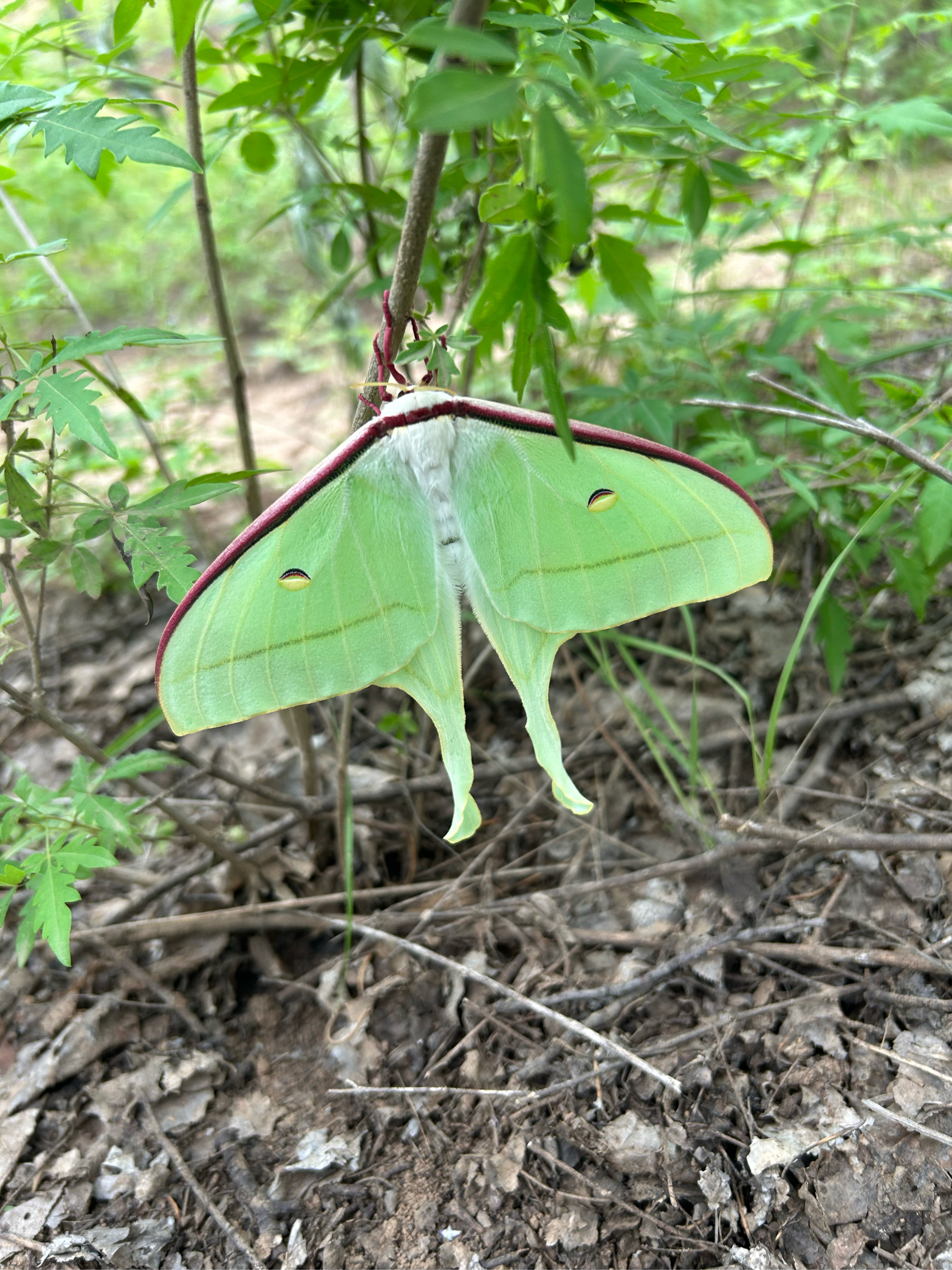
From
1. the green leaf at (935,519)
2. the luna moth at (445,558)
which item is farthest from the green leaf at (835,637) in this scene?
the luna moth at (445,558)

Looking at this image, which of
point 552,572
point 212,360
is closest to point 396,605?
point 552,572

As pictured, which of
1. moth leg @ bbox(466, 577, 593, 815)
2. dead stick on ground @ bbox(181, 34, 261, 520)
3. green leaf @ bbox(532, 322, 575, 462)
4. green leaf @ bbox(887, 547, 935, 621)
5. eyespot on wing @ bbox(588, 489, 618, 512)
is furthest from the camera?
green leaf @ bbox(887, 547, 935, 621)

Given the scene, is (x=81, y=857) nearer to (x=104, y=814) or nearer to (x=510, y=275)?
(x=104, y=814)

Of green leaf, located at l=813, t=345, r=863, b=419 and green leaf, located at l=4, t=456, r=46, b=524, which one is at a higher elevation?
green leaf, located at l=4, t=456, r=46, b=524

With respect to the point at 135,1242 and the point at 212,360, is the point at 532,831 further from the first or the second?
Answer: the point at 212,360

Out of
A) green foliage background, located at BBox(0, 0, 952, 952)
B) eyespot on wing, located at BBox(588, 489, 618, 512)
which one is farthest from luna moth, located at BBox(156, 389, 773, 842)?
green foliage background, located at BBox(0, 0, 952, 952)

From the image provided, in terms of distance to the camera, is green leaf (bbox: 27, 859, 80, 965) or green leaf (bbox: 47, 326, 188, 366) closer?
green leaf (bbox: 47, 326, 188, 366)

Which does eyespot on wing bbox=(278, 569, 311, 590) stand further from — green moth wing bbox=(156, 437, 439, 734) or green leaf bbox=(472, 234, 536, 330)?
green leaf bbox=(472, 234, 536, 330)
